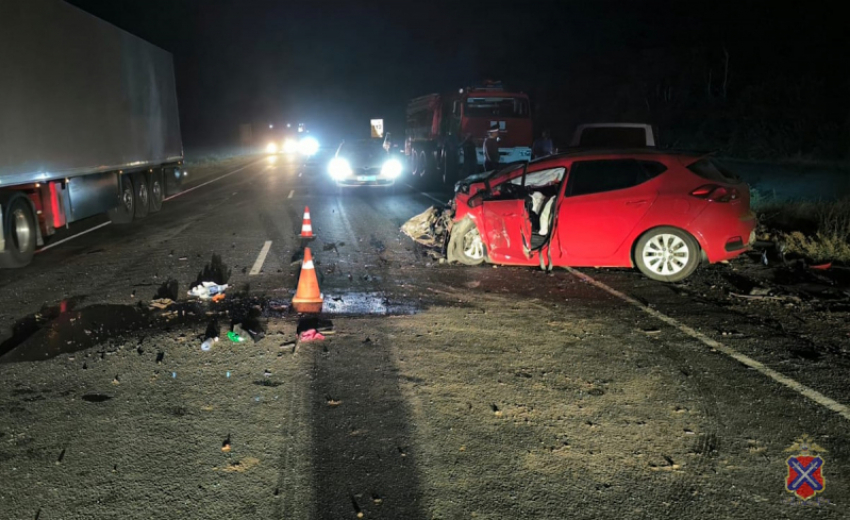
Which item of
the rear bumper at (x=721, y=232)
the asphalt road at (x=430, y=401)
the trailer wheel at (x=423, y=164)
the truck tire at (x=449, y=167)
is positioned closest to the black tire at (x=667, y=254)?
the rear bumper at (x=721, y=232)

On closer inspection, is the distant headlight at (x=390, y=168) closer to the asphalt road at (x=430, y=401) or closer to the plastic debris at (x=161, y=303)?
the asphalt road at (x=430, y=401)

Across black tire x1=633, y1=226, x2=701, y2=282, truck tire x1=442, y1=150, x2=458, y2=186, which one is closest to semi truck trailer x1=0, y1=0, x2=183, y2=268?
black tire x1=633, y1=226, x2=701, y2=282

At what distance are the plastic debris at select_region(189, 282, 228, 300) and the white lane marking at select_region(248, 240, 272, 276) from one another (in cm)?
96

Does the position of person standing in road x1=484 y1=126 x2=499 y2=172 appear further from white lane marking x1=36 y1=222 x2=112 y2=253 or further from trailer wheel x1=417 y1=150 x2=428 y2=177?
white lane marking x1=36 y1=222 x2=112 y2=253

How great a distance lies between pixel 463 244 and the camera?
899 cm

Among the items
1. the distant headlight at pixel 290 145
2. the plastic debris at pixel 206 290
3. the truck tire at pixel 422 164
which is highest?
the distant headlight at pixel 290 145

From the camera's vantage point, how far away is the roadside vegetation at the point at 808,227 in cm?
888

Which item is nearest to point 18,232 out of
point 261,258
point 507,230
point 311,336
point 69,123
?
point 69,123

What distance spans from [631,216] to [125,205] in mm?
11045

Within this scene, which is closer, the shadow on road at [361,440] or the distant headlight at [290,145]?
the shadow on road at [361,440]

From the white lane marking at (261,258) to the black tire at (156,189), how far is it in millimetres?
6277

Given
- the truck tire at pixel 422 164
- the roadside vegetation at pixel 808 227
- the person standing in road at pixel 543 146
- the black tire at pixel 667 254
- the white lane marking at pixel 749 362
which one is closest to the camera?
the white lane marking at pixel 749 362

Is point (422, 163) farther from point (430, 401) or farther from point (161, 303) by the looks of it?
point (430, 401)

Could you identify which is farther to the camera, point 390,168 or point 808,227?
point 390,168
